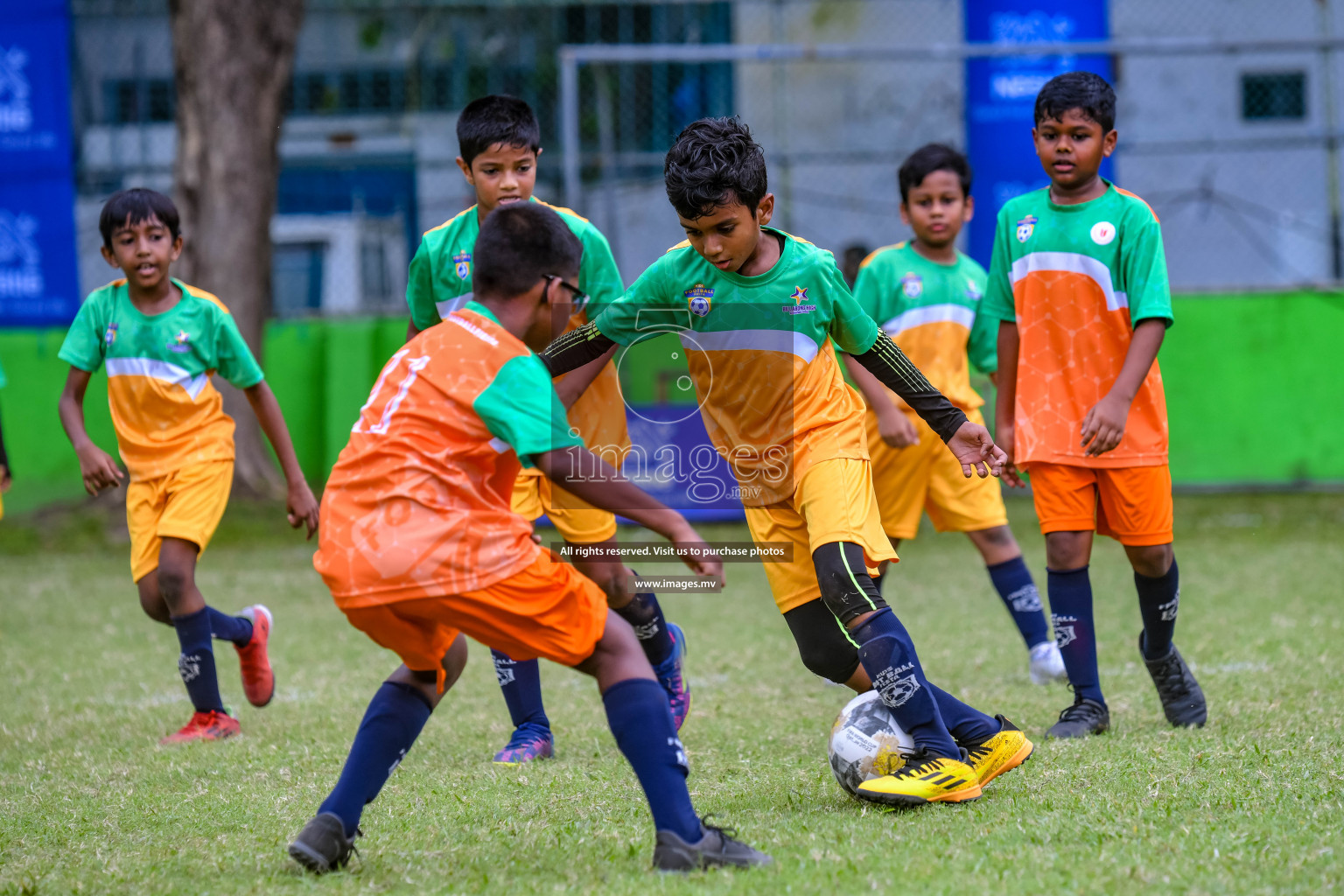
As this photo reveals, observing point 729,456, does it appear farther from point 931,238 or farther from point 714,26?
point 714,26

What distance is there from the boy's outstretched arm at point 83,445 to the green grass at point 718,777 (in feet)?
2.96

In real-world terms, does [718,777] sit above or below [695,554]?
below

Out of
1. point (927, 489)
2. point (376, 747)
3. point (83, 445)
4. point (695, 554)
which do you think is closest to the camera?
point (695, 554)

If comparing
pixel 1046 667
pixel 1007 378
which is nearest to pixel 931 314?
pixel 1007 378

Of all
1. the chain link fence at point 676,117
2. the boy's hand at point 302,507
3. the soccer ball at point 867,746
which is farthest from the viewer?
the chain link fence at point 676,117

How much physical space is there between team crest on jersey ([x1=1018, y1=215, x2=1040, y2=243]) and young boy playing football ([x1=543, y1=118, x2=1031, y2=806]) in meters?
1.01

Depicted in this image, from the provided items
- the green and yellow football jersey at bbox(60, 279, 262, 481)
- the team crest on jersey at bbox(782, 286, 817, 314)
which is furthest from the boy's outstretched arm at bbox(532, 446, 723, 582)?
the green and yellow football jersey at bbox(60, 279, 262, 481)

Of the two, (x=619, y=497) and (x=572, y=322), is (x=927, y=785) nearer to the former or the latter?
(x=619, y=497)

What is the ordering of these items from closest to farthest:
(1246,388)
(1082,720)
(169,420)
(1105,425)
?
(1105,425) < (1082,720) < (169,420) < (1246,388)

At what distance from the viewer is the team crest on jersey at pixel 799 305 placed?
3.62 metres

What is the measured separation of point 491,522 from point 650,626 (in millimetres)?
1649

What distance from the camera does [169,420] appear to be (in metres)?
5.03

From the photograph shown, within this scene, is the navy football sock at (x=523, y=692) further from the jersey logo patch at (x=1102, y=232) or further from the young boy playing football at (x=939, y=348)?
the jersey logo patch at (x=1102, y=232)

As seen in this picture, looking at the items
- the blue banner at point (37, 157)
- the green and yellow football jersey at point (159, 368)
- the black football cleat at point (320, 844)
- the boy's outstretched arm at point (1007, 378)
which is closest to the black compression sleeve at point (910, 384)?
the boy's outstretched arm at point (1007, 378)
